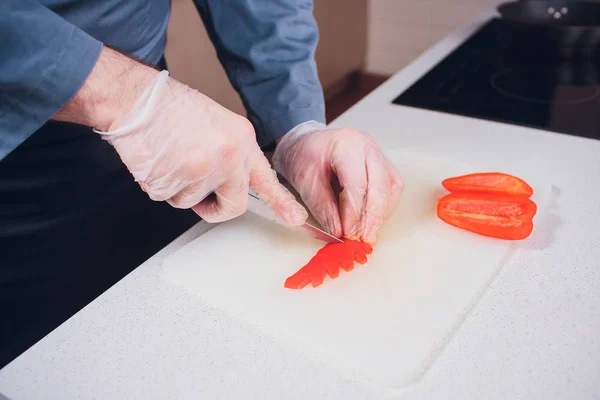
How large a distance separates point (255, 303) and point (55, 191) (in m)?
0.45

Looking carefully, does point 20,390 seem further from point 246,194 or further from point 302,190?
point 302,190

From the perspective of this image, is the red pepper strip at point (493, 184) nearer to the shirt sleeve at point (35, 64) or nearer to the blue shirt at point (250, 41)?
the blue shirt at point (250, 41)

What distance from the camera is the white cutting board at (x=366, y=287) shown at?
61cm

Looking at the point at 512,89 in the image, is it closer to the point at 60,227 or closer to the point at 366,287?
the point at 366,287

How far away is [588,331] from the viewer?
0.62 metres

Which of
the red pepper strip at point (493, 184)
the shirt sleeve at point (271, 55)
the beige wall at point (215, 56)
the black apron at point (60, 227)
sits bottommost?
the beige wall at point (215, 56)

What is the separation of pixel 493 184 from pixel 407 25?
2.10m

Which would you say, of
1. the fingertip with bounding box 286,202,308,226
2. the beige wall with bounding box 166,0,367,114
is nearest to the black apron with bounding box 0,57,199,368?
the fingertip with bounding box 286,202,308,226

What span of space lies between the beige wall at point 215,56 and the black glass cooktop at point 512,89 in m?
1.14

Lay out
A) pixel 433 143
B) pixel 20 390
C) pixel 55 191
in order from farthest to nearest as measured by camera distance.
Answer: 1. pixel 433 143
2. pixel 55 191
3. pixel 20 390

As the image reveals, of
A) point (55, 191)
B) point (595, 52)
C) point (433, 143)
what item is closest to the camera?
point (55, 191)

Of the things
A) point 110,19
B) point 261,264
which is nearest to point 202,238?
point 261,264

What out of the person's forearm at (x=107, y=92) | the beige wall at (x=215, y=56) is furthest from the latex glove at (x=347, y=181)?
the beige wall at (x=215, y=56)

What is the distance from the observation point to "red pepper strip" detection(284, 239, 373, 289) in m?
0.70
